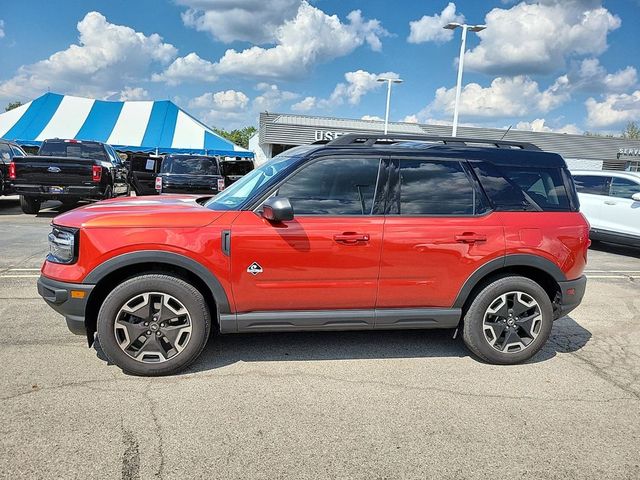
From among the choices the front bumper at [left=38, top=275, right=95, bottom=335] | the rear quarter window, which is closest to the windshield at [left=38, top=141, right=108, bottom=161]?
the front bumper at [left=38, top=275, right=95, bottom=335]

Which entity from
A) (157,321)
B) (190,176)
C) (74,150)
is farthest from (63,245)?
(74,150)

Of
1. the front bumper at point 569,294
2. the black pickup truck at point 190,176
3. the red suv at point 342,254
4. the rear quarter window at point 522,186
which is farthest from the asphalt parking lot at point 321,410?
the black pickup truck at point 190,176

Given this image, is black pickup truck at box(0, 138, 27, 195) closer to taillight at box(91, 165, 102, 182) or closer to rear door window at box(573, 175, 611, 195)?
taillight at box(91, 165, 102, 182)

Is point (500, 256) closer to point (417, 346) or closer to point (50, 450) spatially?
point (417, 346)

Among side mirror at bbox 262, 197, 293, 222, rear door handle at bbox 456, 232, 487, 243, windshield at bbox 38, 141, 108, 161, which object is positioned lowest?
rear door handle at bbox 456, 232, 487, 243

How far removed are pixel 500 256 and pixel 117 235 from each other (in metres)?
3.00

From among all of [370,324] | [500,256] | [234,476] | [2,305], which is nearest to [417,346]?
[370,324]

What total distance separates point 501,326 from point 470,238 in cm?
82

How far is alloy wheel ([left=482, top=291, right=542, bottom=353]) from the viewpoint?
3932 millimetres

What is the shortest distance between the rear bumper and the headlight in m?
8.72

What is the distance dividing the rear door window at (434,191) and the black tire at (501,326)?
68 centimetres

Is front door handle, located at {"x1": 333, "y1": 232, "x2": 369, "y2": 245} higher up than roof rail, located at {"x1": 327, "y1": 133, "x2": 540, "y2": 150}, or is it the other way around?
roof rail, located at {"x1": 327, "y1": 133, "x2": 540, "y2": 150}

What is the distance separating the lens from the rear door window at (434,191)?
12.5ft

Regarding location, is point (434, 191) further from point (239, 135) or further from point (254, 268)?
point (239, 135)
